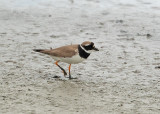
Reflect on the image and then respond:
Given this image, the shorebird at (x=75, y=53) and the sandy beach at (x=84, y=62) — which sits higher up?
the shorebird at (x=75, y=53)

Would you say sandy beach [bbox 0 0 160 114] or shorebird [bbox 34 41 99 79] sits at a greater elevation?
shorebird [bbox 34 41 99 79]

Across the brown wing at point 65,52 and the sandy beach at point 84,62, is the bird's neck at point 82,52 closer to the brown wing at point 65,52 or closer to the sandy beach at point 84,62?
the brown wing at point 65,52

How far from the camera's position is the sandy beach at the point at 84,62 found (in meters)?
6.54

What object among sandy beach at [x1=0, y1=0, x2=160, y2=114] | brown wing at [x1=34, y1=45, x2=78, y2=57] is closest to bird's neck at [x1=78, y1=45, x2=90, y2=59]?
brown wing at [x1=34, y1=45, x2=78, y2=57]

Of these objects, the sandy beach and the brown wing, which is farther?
the brown wing

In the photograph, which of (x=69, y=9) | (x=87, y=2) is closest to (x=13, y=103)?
(x=69, y=9)

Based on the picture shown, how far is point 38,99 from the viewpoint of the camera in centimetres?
660

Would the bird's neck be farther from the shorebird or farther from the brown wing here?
the brown wing

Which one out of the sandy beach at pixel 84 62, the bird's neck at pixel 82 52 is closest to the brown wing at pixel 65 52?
the bird's neck at pixel 82 52

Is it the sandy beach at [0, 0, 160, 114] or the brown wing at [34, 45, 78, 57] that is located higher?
the brown wing at [34, 45, 78, 57]

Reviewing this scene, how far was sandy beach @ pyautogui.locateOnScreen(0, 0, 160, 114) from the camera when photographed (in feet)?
21.5

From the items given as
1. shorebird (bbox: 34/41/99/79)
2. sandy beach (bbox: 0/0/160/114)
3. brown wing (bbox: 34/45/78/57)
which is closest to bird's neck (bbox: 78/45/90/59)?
shorebird (bbox: 34/41/99/79)

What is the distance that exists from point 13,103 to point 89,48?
209cm

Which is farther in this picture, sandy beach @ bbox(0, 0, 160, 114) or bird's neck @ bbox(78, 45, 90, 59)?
bird's neck @ bbox(78, 45, 90, 59)
